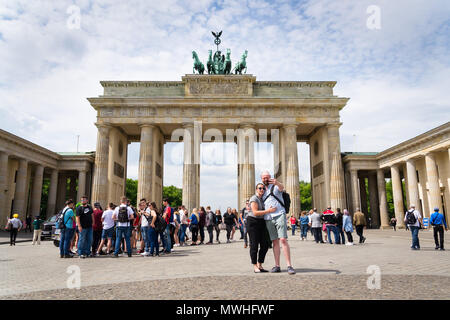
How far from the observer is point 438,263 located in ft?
27.7

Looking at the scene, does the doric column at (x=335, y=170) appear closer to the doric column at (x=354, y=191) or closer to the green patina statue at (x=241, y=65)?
A: the doric column at (x=354, y=191)

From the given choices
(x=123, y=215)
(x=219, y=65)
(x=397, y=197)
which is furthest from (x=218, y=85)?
(x=123, y=215)

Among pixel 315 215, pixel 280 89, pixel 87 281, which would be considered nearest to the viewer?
pixel 87 281

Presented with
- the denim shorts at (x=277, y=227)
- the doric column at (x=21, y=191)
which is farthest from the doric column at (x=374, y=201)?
the doric column at (x=21, y=191)

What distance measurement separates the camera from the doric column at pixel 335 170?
3522 cm

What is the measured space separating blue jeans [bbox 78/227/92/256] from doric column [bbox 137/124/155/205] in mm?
24238

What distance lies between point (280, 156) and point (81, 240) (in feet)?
103

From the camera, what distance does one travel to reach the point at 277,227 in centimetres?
668

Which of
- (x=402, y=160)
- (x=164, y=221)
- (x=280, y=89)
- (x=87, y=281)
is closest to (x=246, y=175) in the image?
(x=280, y=89)

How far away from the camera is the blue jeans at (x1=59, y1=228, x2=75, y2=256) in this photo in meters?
10.8

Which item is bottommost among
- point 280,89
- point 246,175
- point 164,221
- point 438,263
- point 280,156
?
point 438,263

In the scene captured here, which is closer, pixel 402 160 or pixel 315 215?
pixel 315 215
